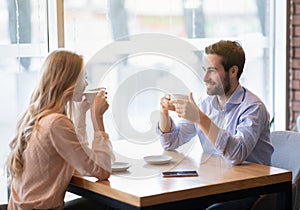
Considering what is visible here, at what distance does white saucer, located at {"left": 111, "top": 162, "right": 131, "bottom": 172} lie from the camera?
258 cm

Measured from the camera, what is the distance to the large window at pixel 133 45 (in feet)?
9.44

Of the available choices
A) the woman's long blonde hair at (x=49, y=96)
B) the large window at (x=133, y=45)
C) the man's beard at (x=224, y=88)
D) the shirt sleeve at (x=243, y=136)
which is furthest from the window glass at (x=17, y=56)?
the shirt sleeve at (x=243, y=136)

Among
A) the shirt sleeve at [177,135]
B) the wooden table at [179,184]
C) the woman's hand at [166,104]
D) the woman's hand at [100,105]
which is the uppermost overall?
the woman's hand at [100,105]

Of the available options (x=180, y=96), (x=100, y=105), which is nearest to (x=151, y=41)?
(x=180, y=96)

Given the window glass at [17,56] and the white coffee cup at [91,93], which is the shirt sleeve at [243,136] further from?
the window glass at [17,56]

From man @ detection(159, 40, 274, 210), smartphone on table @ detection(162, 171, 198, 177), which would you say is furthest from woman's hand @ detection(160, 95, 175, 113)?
smartphone on table @ detection(162, 171, 198, 177)

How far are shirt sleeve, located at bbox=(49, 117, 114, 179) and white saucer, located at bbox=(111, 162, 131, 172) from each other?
0.39 feet

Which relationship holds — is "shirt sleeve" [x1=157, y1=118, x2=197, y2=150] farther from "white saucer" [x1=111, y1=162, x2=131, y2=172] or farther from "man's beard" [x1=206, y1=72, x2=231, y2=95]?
"white saucer" [x1=111, y1=162, x2=131, y2=172]

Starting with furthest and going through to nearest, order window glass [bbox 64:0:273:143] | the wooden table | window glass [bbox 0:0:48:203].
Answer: window glass [bbox 0:0:48:203]
window glass [bbox 64:0:273:143]
the wooden table

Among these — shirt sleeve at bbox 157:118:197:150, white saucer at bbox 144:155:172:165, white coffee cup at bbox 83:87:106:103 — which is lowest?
white saucer at bbox 144:155:172:165

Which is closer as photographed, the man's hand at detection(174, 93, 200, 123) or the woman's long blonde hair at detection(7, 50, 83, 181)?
the woman's long blonde hair at detection(7, 50, 83, 181)

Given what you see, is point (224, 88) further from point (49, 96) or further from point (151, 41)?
point (49, 96)

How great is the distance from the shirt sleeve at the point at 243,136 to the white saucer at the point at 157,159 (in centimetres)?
23

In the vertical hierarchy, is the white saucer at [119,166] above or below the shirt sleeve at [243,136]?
below
